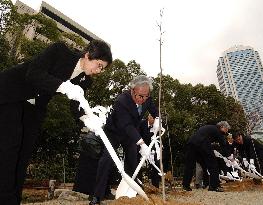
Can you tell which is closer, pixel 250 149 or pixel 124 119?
pixel 124 119

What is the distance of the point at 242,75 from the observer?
138 metres

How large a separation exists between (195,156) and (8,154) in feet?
18.2

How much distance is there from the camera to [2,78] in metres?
2.29

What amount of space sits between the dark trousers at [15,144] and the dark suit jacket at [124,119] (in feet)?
5.66

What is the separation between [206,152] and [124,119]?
3262 mm

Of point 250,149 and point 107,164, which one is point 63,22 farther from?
point 107,164

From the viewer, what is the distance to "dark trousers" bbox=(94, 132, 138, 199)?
403 cm

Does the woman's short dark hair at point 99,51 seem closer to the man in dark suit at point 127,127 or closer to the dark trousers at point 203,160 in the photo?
the man in dark suit at point 127,127

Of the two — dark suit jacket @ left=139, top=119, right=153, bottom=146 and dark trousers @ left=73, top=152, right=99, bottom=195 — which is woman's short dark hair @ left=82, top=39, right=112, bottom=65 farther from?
dark suit jacket @ left=139, top=119, right=153, bottom=146

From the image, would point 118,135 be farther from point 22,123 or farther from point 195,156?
point 195,156

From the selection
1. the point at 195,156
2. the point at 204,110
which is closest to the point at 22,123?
the point at 195,156

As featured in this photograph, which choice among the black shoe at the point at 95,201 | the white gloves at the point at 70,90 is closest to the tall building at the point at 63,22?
the black shoe at the point at 95,201

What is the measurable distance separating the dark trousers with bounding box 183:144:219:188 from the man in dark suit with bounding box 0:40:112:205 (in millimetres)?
4782

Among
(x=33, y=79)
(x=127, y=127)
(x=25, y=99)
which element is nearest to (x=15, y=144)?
(x=25, y=99)
